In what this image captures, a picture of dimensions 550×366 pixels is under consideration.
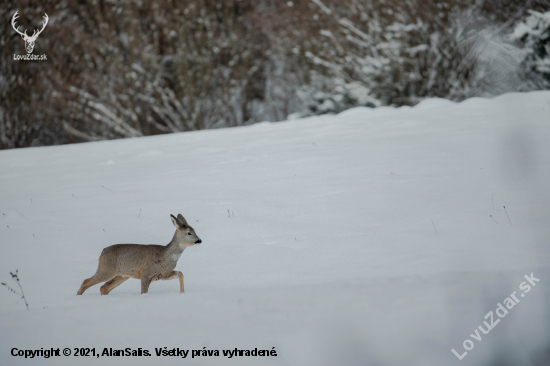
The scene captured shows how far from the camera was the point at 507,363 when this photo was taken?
304 centimetres

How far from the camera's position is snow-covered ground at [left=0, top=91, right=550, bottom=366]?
122 inches

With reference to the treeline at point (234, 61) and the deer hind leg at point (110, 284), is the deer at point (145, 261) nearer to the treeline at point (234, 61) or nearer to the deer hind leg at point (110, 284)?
the deer hind leg at point (110, 284)

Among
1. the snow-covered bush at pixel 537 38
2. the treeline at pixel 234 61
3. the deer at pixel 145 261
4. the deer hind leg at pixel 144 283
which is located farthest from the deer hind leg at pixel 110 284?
the snow-covered bush at pixel 537 38

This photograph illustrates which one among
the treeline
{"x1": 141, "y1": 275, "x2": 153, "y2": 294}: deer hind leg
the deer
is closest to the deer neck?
the deer

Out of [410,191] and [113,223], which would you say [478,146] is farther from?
[113,223]

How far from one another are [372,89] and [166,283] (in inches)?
434

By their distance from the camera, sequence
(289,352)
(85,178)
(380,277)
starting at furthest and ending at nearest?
(85,178) < (380,277) < (289,352)

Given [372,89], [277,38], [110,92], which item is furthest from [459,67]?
[110,92]

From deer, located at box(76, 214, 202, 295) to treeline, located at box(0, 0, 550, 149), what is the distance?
35.5 feet

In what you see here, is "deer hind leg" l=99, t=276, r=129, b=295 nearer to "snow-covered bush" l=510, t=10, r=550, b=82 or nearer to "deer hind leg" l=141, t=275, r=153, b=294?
"deer hind leg" l=141, t=275, r=153, b=294

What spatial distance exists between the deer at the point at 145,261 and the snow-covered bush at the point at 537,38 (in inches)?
432

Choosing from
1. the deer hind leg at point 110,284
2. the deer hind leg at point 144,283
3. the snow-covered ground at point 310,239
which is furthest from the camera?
the deer hind leg at point 110,284

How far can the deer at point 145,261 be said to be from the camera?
3.86 m

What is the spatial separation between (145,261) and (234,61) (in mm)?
13962
